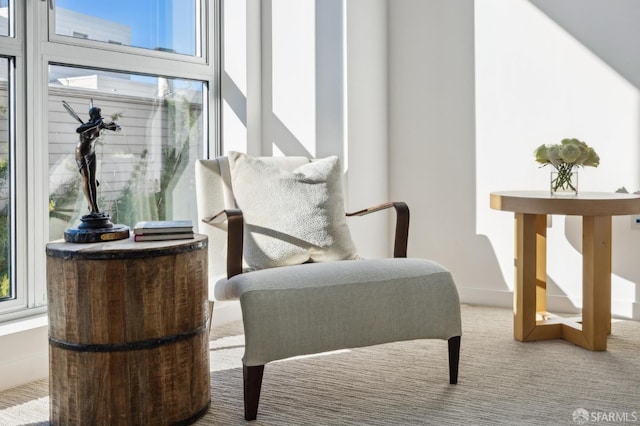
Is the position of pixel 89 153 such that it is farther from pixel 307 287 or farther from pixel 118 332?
pixel 307 287

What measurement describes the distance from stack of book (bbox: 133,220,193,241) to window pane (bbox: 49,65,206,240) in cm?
68

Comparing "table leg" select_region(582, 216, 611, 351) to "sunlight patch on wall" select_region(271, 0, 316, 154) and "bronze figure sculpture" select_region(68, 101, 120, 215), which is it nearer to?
"sunlight patch on wall" select_region(271, 0, 316, 154)

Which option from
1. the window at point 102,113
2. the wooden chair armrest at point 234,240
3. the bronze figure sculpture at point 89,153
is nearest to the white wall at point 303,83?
the window at point 102,113

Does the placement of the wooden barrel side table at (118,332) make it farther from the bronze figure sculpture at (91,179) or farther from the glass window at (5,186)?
the glass window at (5,186)

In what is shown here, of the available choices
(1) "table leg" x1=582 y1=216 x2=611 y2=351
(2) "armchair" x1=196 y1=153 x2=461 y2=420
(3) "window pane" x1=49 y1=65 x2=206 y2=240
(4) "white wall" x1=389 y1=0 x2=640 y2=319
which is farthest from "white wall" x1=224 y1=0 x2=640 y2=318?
(2) "armchair" x1=196 y1=153 x2=461 y2=420

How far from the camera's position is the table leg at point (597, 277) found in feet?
9.77

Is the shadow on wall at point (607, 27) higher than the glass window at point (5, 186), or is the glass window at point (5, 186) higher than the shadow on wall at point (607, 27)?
the shadow on wall at point (607, 27)

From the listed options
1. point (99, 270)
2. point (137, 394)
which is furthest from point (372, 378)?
point (99, 270)

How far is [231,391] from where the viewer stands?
2.54 meters

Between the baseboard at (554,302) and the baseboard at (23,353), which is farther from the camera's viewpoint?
the baseboard at (554,302)

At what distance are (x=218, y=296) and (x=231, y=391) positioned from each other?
1.12 ft

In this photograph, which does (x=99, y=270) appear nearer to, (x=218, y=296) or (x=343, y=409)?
(x=218, y=296)

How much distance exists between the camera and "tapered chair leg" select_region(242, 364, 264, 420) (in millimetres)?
2264

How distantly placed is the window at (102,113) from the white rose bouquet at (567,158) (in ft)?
5.51
